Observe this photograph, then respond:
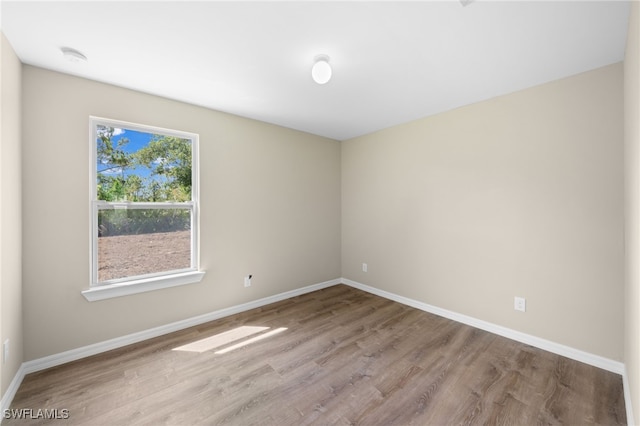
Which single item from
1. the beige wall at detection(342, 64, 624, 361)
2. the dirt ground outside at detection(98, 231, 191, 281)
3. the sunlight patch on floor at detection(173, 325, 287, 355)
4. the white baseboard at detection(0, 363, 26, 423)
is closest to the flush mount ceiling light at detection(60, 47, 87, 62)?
the dirt ground outside at detection(98, 231, 191, 281)

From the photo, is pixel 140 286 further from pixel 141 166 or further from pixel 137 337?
pixel 141 166

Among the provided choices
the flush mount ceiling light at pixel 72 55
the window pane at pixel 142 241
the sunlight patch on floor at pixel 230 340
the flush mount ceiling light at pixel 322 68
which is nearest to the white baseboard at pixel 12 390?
the window pane at pixel 142 241

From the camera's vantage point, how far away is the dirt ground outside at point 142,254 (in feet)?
7.82

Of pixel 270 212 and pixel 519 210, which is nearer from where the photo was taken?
pixel 519 210

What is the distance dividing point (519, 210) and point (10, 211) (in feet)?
13.6

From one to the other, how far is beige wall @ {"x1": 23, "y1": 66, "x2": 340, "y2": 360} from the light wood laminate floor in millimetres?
353

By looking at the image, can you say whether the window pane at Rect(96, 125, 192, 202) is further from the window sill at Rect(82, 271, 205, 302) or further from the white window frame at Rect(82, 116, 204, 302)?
the window sill at Rect(82, 271, 205, 302)

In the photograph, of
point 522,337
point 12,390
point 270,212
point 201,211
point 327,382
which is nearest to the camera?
point 12,390

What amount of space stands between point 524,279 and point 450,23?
2.33m

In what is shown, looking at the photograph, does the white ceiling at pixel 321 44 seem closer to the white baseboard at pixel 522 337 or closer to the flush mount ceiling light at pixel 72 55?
the flush mount ceiling light at pixel 72 55

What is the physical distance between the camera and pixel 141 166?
256 centimetres

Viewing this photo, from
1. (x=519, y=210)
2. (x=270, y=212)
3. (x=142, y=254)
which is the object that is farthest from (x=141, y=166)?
(x=519, y=210)

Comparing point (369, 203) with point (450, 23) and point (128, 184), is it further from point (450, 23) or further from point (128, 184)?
point (128, 184)

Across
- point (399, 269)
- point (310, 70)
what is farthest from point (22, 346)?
point (399, 269)
